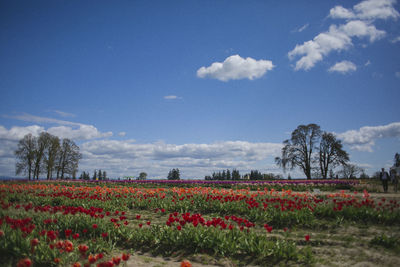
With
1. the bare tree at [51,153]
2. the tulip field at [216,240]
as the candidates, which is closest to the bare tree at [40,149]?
the bare tree at [51,153]

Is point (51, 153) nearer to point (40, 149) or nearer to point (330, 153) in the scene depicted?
point (40, 149)

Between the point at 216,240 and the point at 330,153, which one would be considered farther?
the point at 330,153

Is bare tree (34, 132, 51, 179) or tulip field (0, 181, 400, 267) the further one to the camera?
bare tree (34, 132, 51, 179)

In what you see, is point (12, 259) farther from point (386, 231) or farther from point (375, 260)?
point (386, 231)

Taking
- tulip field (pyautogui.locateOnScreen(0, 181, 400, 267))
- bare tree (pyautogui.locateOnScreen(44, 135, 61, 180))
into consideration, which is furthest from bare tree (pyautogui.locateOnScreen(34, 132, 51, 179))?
tulip field (pyautogui.locateOnScreen(0, 181, 400, 267))

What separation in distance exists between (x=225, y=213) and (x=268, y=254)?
424cm

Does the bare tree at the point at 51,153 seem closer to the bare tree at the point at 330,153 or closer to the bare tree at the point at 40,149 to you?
the bare tree at the point at 40,149

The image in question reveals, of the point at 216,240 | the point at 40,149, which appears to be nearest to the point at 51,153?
the point at 40,149

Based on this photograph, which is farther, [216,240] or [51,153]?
[51,153]

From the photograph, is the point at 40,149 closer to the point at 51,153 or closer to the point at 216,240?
the point at 51,153

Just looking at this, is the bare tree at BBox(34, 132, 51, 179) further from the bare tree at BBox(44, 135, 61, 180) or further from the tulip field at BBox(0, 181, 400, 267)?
the tulip field at BBox(0, 181, 400, 267)

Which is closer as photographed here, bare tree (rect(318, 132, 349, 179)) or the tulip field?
the tulip field

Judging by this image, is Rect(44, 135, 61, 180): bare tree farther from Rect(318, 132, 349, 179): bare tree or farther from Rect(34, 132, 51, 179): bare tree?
Rect(318, 132, 349, 179): bare tree

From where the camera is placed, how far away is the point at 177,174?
46.2 m
